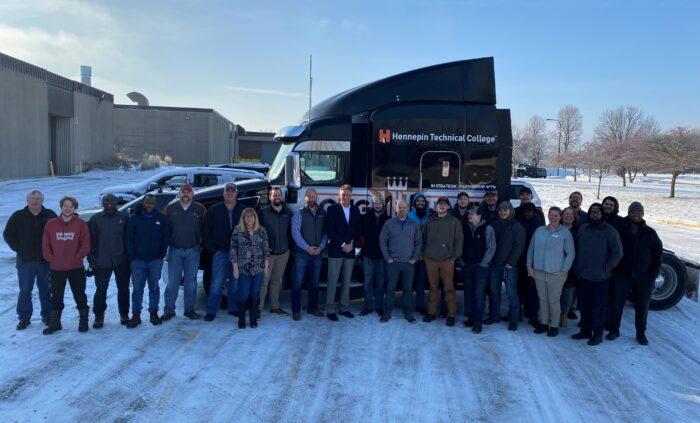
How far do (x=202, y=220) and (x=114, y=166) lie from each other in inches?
1533

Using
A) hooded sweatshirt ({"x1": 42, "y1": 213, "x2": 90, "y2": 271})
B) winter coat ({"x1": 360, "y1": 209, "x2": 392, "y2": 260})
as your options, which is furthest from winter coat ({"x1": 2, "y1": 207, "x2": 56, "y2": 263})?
winter coat ({"x1": 360, "y1": 209, "x2": 392, "y2": 260})

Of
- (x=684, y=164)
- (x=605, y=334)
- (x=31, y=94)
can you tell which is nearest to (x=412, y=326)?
(x=605, y=334)

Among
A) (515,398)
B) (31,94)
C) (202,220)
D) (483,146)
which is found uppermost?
(31,94)

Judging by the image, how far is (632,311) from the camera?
8086mm

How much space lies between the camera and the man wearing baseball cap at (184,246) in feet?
21.9

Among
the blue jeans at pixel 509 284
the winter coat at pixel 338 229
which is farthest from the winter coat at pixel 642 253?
the winter coat at pixel 338 229

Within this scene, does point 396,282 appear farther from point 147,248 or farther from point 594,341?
point 147,248

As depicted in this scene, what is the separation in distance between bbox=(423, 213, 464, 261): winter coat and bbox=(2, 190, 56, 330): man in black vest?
5.16 metres

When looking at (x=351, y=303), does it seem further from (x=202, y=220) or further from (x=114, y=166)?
(x=114, y=166)

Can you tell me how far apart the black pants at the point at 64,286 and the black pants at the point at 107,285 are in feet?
0.54

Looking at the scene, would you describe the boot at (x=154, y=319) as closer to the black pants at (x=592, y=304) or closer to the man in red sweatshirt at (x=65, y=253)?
the man in red sweatshirt at (x=65, y=253)

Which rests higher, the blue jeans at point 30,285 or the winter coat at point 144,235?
the winter coat at point 144,235

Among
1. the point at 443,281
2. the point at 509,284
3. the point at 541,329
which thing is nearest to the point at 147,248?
the point at 443,281

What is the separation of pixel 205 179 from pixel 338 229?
35.8ft
